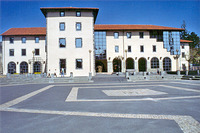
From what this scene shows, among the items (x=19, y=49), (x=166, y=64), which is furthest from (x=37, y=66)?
(x=166, y=64)

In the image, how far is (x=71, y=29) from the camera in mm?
25672

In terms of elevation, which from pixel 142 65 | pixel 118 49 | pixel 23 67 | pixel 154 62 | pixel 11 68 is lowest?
pixel 11 68

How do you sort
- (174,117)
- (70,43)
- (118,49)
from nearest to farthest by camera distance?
(174,117), (70,43), (118,49)

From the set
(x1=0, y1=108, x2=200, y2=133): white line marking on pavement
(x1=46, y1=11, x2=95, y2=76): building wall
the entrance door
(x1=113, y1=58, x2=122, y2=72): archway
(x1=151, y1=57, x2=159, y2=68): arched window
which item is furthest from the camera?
(x1=151, y1=57, x2=159, y2=68): arched window

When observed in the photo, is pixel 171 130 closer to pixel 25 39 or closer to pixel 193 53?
pixel 25 39

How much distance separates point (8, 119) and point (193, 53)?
4456 cm

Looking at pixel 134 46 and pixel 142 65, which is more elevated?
pixel 134 46

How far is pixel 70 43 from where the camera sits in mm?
25547

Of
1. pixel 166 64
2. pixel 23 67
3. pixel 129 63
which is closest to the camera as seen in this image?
pixel 23 67

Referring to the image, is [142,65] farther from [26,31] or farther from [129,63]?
[26,31]

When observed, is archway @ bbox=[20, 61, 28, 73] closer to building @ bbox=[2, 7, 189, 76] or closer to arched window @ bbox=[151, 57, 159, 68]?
building @ bbox=[2, 7, 189, 76]

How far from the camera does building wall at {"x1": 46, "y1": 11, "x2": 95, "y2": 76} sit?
1001 inches

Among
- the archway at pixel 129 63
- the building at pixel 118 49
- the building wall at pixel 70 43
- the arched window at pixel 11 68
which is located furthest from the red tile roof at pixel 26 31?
the archway at pixel 129 63

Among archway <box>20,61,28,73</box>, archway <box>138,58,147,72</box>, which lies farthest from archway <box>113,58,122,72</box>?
archway <box>20,61,28,73</box>
